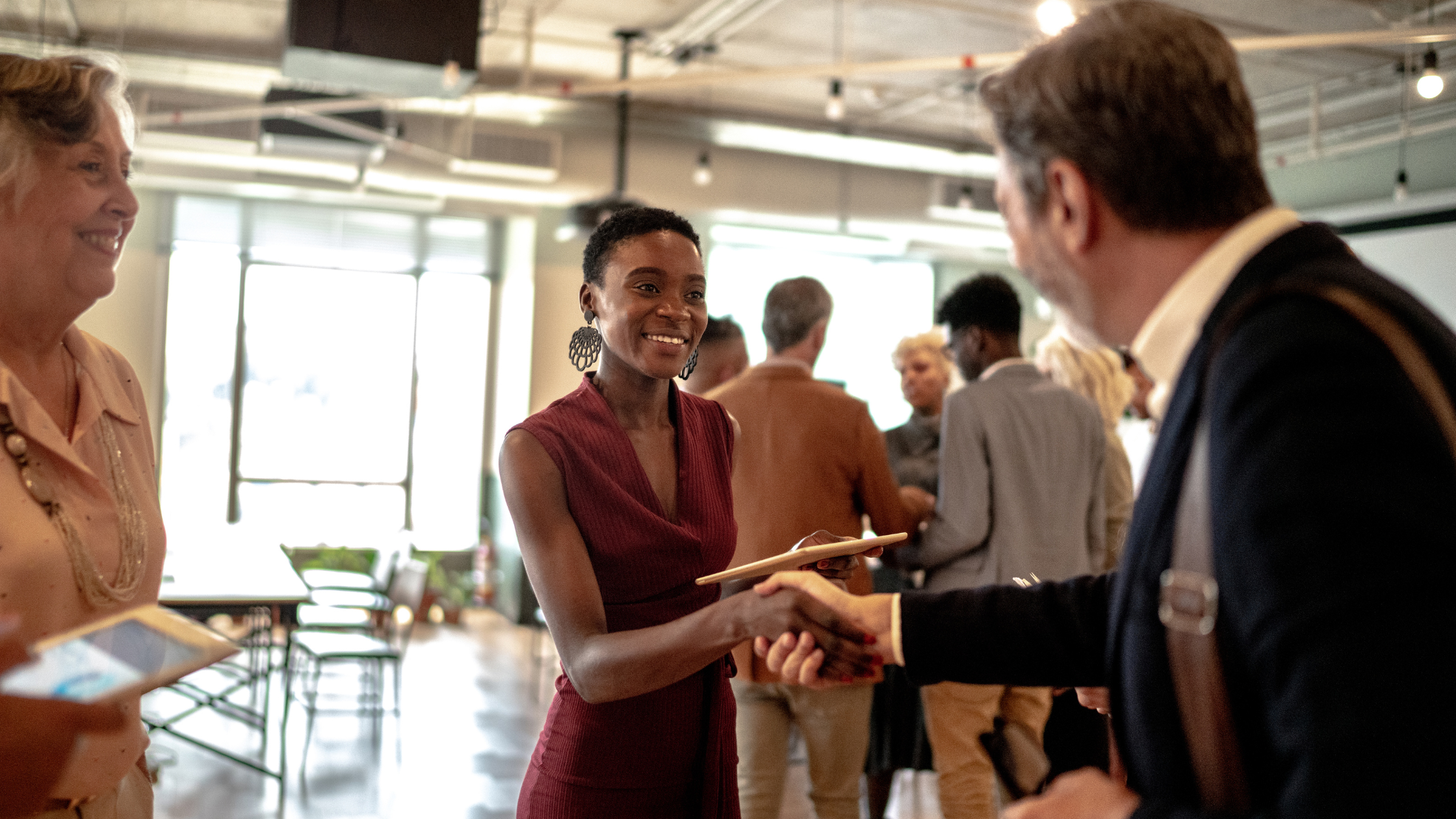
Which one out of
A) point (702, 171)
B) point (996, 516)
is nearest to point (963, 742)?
point (996, 516)

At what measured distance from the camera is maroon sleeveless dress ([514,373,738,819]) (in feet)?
5.95

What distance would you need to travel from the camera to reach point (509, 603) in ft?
33.9

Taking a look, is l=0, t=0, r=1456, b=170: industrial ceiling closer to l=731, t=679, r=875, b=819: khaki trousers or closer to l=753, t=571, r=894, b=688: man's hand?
l=731, t=679, r=875, b=819: khaki trousers

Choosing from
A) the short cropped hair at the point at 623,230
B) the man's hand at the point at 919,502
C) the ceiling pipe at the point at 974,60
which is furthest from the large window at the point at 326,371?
the short cropped hair at the point at 623,230

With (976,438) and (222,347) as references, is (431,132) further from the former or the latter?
(976,438)

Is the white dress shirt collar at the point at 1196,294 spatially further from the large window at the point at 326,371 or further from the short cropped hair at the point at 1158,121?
the large window at the point at 326,371

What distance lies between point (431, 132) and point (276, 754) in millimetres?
5772

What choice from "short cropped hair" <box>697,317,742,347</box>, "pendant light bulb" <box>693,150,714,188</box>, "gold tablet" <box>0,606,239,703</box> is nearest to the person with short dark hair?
"short cropped hair" <box>697,317,742,347</box>

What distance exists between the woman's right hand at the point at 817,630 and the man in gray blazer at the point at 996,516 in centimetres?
183

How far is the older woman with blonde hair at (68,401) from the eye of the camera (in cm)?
146

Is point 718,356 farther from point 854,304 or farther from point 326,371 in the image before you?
point 854,304

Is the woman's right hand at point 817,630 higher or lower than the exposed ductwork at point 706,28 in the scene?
lower

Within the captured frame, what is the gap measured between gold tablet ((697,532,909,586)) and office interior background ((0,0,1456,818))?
529 centimetres

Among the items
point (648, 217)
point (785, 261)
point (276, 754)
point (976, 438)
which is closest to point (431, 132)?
point (785, 261)
